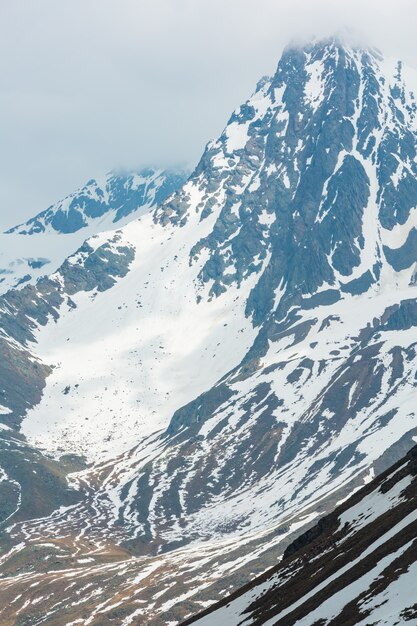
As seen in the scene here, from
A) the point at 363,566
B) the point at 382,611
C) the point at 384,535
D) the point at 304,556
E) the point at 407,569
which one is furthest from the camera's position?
the point at 304,556

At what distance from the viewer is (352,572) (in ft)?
343

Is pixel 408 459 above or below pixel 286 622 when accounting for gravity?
above

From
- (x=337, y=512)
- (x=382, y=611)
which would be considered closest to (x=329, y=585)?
(x=382, y=611)

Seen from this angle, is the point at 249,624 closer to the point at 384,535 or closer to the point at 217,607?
the point at 384,535

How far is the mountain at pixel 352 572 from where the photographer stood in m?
86.6

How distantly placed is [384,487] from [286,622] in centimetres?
4910

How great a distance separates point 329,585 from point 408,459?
2231 inches

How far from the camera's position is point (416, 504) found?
11725 cm

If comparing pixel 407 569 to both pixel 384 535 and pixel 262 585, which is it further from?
pixel 262 585

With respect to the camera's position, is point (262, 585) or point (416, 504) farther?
point (262, 585)

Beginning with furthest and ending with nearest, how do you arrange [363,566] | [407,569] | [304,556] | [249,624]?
[304,556] < [249,624] < [363,566] < [407,569]

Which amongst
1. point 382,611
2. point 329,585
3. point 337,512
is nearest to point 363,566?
point 329,585

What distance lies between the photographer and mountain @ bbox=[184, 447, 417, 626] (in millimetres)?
86625

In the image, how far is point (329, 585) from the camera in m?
107
